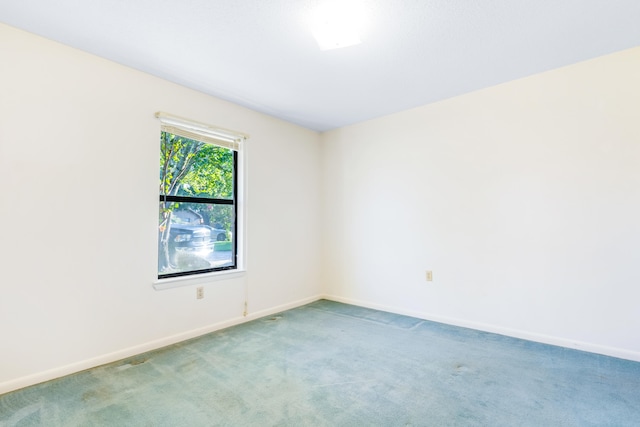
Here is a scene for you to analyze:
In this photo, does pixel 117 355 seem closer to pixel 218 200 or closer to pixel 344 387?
pixel 218 200

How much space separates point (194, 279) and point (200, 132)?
142 centimetres

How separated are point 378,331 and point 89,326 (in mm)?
2394

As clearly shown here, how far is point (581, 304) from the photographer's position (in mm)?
2584

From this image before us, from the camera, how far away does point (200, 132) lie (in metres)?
3.10

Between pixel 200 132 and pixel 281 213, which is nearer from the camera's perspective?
pixel 200 132

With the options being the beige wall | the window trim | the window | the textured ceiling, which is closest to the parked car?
the window

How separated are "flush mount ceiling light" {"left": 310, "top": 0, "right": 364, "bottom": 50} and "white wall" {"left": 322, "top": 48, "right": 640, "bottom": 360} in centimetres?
168

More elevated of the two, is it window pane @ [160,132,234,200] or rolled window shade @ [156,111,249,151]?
rolled window shade @ [156,111,249,151]

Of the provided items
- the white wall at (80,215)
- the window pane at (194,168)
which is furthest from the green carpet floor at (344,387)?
the window pane at (194,168)

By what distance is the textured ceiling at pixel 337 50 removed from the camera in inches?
74.7

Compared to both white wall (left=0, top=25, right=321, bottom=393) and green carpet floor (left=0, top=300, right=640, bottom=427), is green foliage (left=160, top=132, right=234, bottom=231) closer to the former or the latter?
white wall (left=0, top=25, right=321, bottom=393)

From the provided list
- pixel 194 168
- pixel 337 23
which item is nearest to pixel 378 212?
pixel 194 168

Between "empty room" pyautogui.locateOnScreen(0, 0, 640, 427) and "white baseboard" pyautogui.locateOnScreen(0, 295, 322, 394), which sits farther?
"white baseboard" pyautogui.locateOnScreen(0, 295, 322, 394)

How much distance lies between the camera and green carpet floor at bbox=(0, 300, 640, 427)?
67.1 inches
